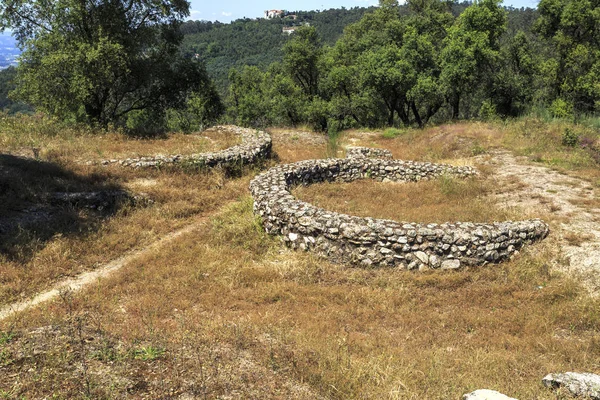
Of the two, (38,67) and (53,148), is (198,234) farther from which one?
(38,67)

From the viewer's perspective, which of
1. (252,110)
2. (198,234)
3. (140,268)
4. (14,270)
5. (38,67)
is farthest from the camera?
(252,110)

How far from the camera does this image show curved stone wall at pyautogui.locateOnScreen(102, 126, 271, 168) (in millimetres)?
14609

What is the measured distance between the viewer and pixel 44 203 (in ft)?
36.5

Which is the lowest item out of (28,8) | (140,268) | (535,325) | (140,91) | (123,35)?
(535,325)

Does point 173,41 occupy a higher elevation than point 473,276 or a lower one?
higher

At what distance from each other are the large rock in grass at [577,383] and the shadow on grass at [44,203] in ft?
34.1

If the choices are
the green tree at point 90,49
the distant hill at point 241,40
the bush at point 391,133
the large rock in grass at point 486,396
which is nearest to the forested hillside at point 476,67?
the bush at point 391,133

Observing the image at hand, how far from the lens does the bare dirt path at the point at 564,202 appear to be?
8734mm

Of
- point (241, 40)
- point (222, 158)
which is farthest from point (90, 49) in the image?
point (241, 40)

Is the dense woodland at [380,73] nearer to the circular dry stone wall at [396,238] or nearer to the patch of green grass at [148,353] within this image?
the circular dry stone wall at [396,238]

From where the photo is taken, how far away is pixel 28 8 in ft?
62.5

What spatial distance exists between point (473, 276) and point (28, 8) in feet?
78.0

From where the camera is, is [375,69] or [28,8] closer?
[28,8]

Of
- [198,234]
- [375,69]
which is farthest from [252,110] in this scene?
[198,234]
